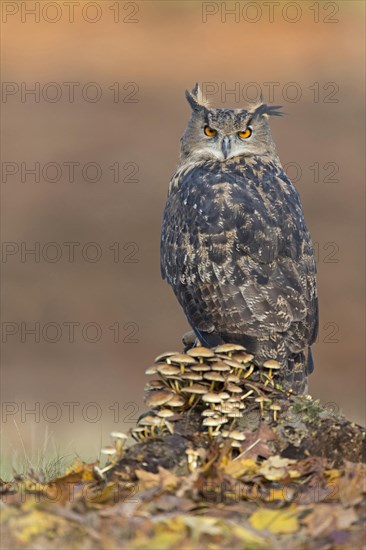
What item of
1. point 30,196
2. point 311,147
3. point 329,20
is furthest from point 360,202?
point 329,20

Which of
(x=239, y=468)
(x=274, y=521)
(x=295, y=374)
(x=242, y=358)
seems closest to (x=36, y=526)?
(x=274, y=521)

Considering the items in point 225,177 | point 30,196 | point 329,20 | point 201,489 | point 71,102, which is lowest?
point 201,489

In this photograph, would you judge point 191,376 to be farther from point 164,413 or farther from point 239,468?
point 239,468

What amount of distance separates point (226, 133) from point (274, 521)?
398cm

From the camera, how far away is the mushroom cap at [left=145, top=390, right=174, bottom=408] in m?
6.46

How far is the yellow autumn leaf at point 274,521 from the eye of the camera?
5.26 meters

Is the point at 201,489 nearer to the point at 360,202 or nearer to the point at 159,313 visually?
the point at 159,313

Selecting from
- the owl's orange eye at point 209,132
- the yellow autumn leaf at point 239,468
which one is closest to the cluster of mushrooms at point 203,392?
the yellow autumn leaf at point 239,468

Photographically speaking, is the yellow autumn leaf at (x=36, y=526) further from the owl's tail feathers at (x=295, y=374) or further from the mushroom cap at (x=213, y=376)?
the owl's tail feathers at (x=295, y=374)

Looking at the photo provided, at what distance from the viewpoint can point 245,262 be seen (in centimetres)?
789

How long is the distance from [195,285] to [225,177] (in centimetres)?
89

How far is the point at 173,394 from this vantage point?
6.61 metres

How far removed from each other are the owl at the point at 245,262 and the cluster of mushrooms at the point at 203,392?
33.8 inches

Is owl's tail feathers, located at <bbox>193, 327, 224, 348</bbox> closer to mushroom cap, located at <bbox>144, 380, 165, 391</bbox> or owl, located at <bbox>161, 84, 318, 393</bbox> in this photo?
owl, located at <bbox>161, 84, 318, 393</bbox>
